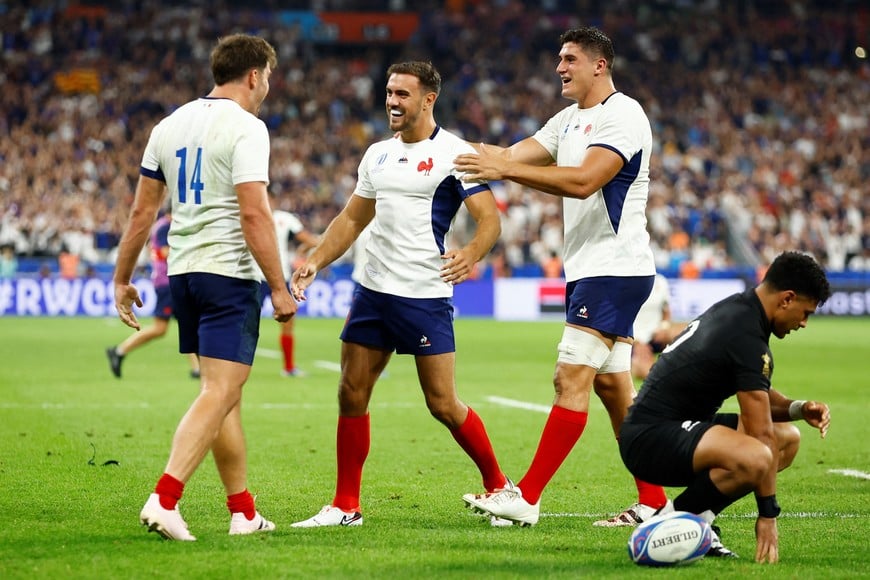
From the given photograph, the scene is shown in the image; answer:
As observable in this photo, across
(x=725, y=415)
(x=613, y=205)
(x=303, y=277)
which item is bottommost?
(x=725, y=415)

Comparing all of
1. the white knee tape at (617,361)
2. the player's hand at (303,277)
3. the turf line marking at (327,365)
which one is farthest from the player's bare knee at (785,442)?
the turf line marking at (327,365)

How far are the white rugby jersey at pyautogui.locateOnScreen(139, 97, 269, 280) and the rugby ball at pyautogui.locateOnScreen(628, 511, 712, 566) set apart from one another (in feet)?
7.45

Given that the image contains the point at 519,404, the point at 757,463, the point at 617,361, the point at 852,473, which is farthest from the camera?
the point at 519,404

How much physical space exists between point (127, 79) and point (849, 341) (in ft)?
76.9

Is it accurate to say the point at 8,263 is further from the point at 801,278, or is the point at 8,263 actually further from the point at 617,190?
the point at 801,278

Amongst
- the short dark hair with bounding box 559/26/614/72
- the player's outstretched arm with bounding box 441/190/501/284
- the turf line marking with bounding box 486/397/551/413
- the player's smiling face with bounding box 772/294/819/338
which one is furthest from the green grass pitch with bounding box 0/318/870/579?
the short dark hair with bounding box 559/26/614/72

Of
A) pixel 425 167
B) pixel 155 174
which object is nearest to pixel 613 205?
pixel 425 167

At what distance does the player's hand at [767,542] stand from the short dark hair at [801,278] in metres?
1.03

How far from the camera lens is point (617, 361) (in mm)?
7227

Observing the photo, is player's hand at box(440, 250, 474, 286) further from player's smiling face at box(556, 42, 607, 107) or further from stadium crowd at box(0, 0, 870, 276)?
stadium crowd at box(0, 0, 870, 276)

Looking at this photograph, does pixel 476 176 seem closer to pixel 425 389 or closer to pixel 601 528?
pixel 425 389

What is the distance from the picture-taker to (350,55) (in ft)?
152

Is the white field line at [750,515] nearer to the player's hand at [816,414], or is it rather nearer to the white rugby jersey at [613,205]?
the player's hand at [816,414]

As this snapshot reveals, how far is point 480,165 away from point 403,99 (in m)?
0.78
